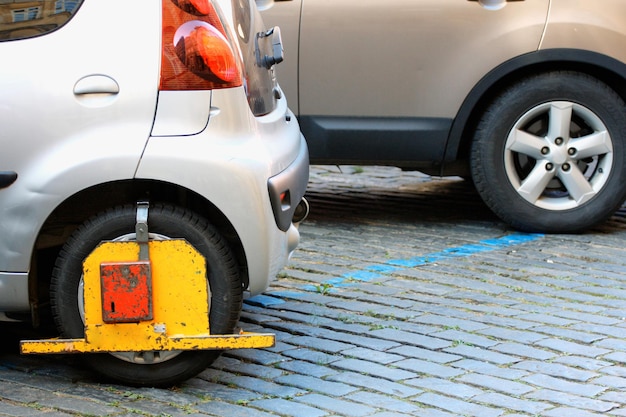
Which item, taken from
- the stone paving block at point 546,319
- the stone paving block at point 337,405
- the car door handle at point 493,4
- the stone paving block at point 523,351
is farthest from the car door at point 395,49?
the stone paving block at point 337,405

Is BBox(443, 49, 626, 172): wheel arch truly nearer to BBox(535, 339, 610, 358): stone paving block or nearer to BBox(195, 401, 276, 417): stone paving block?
BBox(535, 339, 610, 358): stone paving block

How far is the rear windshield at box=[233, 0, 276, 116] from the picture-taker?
402 cm

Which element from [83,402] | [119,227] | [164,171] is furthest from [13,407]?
[164,171]

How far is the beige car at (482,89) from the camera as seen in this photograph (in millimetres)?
6086

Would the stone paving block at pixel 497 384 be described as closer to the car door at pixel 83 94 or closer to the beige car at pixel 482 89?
the car door at pixel 83 94

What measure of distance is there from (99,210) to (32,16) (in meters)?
0.71

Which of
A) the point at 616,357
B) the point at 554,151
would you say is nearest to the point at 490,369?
the point at 616,357

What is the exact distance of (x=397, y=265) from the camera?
18.7 ft

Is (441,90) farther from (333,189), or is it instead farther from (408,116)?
(333,189)

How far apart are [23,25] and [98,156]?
0.55 m

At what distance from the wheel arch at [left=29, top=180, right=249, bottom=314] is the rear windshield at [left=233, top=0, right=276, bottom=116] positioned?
0.41 m

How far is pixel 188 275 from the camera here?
3793mm

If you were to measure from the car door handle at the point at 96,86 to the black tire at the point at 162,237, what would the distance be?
0.41 meters

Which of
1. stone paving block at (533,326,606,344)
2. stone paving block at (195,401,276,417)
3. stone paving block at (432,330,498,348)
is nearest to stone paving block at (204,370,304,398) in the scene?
stone paving block at (195,401,276,417)
